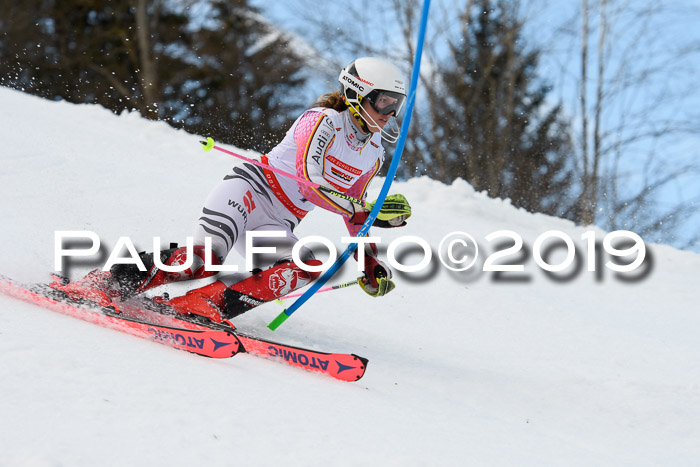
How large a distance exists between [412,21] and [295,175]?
1412 cm

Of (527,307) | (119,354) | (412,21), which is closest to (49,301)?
(119,354)

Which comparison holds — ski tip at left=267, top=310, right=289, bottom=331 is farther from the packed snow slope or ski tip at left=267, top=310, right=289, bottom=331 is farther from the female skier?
the female skier

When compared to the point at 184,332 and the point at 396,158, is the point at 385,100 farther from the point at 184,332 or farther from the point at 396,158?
the point at 184,332

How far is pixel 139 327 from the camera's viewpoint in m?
3.46

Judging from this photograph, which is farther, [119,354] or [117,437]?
[119,354]

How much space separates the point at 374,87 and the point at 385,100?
10 centimetres

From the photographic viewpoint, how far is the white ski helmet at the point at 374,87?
373cm

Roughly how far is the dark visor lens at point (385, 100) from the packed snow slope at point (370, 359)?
1.46 m

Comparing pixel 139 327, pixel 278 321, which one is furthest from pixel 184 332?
pixel 278 321

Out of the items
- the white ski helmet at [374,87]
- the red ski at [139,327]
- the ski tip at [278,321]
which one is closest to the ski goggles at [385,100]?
the white ski helmet at [374,87]

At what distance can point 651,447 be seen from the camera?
10.2 feet

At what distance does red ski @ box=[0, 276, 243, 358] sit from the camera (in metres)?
3.21

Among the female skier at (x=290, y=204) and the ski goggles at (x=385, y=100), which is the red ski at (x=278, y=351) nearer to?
the female skier at (x=290, y=204)

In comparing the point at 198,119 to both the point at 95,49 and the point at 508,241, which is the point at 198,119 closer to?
the point at 95,49
